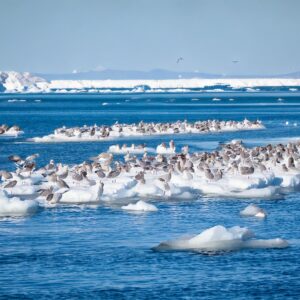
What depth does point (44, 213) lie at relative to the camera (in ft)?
85.5

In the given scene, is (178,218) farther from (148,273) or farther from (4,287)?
(4,287)

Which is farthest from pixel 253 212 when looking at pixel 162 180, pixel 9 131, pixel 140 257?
pixel 9 131

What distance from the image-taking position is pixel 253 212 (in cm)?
2564

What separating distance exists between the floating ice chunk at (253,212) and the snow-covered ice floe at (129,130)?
30.2 metres

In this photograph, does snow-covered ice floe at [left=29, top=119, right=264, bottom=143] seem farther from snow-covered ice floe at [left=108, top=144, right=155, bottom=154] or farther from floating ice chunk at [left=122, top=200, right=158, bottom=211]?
floating ice chunk at [left=122, top=200, right=158, bottom=211]

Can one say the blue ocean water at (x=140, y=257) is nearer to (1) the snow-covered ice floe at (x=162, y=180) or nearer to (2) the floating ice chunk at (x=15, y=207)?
(2) the floating ice chunk at (x=15, y=207)

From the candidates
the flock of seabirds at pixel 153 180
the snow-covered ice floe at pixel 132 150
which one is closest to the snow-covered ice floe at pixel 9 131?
the snow-covered ice floe at pixel 132 150

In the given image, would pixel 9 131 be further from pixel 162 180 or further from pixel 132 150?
pixel 162 180

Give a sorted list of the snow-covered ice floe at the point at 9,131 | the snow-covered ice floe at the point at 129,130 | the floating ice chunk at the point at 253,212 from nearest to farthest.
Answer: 1. the floating ice chunk at the point at 253,212
2. the snow-covered ice floe at the point at 129,130
3. the snow-covered ice floe at the point at 9,131

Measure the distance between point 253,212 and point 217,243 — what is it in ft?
15.5

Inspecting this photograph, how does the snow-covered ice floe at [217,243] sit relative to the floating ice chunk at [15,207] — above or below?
below

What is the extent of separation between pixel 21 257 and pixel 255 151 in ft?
63.6

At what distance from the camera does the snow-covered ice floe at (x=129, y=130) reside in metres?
56.5

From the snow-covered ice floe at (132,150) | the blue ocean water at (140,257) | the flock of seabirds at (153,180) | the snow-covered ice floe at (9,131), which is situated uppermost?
the snow-covered ice floe at (9,131)
